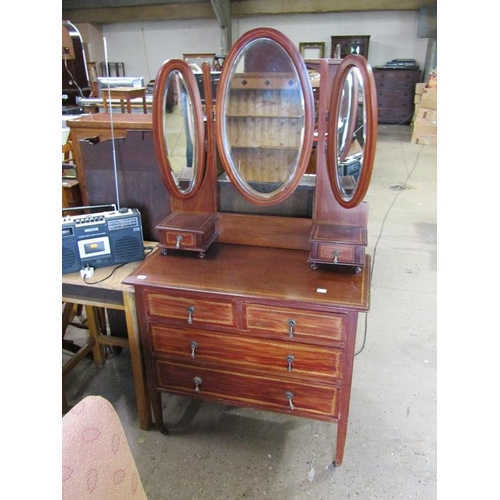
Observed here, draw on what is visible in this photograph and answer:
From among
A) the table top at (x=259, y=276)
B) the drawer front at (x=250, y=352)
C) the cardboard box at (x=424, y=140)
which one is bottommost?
the drawer front at (x=250, y=352)

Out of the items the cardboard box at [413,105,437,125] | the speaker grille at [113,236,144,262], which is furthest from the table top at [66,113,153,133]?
the cardboard box at [413,105,437,125]

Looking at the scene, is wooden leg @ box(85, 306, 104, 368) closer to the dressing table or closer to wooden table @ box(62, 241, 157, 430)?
wooden table @ box(62, 241, 157, 430)

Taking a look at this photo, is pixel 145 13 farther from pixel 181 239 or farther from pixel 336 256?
pixel 336 256

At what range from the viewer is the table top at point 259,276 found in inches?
52.2

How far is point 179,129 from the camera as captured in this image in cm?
156

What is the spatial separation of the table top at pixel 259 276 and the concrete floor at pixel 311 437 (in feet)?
2.45

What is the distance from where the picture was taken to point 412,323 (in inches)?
97.5

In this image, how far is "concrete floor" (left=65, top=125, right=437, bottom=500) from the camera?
1.53 metres

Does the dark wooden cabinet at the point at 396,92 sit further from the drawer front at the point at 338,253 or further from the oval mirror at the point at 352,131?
the drawer front at the point at 338,253

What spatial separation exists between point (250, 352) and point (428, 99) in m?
6.33

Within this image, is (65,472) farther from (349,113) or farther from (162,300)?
(349,113)

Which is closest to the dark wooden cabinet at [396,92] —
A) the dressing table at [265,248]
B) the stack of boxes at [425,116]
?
the stack of boxes at [425,116]

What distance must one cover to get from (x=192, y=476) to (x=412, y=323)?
1571 millimetres
